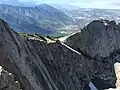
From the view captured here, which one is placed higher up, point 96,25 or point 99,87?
point 96,25

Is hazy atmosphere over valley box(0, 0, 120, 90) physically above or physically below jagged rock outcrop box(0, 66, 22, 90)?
below

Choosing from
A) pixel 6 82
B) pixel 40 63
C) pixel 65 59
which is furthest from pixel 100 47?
pixel 6 82

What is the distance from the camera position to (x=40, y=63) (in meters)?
70.8

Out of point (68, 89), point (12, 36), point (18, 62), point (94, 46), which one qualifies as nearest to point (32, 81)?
point (18, 62)

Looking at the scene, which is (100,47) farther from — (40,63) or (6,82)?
(6,82)

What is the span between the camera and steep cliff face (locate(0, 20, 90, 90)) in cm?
5754

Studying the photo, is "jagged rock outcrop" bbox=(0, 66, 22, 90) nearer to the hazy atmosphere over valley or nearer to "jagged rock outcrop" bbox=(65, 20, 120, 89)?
the hazy atmosphere over valley

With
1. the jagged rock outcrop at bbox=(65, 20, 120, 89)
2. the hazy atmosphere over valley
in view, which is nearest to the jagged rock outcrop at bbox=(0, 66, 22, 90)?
the hazy atmosphere over valley

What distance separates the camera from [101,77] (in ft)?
343

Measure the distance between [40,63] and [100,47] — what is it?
1967 inches

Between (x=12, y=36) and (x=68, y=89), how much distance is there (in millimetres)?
24560

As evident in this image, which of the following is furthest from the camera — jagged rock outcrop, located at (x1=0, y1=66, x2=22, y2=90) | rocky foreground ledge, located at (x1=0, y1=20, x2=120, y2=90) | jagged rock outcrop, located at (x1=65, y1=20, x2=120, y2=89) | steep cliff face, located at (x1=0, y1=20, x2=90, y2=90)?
jagged rock outcrop, located at (x1=65, y1=20, x2=120, y2=89)

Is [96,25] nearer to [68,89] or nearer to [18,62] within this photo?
[68,89]

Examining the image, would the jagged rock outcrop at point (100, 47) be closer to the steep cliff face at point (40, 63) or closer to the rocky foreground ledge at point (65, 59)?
the rocky foreground ledge at point (65, 59)
